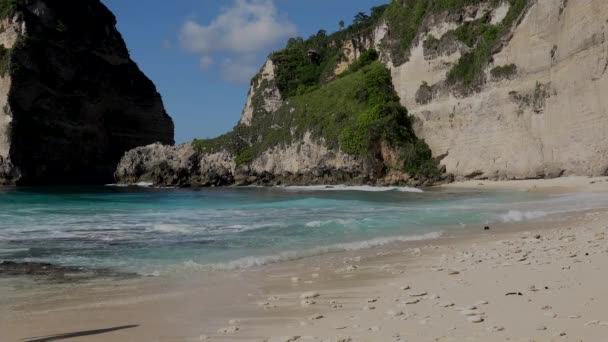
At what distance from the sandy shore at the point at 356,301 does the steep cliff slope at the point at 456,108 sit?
22.2 metres

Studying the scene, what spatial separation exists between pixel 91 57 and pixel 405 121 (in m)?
53.8

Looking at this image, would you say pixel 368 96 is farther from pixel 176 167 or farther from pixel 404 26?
pixel 176 167

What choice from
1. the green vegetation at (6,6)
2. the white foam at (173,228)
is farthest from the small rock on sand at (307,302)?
the green vegetation at (6,6)

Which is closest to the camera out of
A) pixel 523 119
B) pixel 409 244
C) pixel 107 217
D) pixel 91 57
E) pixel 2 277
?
pixel 2 277

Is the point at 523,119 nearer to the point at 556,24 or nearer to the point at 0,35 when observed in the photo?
the point at 556,24

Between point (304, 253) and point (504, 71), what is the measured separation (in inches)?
1126

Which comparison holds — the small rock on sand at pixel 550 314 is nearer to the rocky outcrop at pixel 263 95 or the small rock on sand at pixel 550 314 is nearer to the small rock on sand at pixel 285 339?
the small rock on sand at pixel 285 339

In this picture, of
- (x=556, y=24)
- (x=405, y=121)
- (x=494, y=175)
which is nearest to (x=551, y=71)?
(x=556, y=24)

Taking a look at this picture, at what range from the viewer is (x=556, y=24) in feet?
101

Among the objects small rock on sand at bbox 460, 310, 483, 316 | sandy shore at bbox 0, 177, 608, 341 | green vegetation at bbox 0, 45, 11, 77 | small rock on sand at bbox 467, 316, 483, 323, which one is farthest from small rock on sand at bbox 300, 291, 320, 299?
green vegetation at bbox 0, 45, 11, 77

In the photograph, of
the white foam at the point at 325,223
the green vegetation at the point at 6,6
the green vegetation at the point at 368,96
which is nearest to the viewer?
the white foam at the point at 325,223

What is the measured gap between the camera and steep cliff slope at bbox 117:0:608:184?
93.9ft

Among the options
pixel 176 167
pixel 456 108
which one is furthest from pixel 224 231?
pixel 176 167

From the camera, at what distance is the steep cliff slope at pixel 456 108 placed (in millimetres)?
28625
